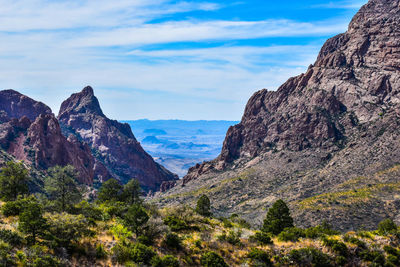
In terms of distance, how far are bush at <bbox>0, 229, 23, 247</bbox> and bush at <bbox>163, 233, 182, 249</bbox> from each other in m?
14.6

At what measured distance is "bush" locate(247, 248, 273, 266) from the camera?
35.7 metres

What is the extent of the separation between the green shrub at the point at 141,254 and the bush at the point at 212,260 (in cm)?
540

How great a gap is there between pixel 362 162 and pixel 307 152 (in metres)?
34.9

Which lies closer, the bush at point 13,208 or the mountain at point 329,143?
the bush at point 13,208

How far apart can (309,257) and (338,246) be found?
13.9 feet

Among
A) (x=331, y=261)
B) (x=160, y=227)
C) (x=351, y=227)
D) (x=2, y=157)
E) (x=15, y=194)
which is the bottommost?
(x=351, y=227)

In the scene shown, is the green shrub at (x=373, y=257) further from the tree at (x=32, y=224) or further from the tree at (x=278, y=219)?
the tree at (x=32, y=224)

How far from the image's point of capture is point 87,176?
184875 mm

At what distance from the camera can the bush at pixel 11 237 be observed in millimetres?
28917

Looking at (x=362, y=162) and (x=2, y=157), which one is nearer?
(x=362, y=162)

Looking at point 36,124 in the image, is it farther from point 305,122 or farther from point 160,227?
point 160,227

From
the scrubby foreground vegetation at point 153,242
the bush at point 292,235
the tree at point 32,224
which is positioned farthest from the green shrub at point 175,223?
→ the tree at point 32,224

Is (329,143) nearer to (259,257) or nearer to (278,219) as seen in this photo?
(278,219)

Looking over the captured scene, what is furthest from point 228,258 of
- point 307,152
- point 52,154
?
point 52,154
